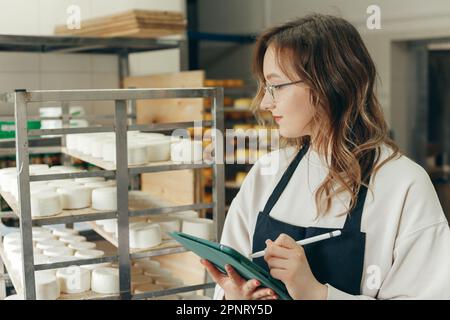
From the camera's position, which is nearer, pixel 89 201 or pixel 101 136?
pixel 89 201

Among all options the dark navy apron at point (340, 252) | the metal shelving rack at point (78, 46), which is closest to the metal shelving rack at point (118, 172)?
the dark navy apron at point (340, 252)

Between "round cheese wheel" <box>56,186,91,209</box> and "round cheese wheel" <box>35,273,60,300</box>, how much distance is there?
208 millimetres

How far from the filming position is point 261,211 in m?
1.41

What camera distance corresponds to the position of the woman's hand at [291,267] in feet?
3.76

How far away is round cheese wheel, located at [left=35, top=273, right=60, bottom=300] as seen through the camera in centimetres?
168

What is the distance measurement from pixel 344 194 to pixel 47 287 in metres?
0.90

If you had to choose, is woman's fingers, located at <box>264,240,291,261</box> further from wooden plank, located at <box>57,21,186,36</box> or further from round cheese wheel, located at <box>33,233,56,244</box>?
wooden plank, located at <box>57,21,186,36</box>

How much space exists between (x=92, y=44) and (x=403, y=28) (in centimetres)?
188

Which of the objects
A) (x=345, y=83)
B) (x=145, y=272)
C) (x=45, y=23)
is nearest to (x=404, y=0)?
(x=45, y=23)

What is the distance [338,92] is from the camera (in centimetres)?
127

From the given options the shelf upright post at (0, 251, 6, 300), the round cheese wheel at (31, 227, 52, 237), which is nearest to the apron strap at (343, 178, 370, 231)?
the round cheese wheel at (31, 227, 52, 237)

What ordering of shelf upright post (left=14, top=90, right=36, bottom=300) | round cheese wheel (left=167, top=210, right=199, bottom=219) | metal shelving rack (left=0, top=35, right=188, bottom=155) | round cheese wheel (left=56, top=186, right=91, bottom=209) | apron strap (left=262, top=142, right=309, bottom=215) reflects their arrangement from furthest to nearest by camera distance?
metal shelving rack (left=0, top=35, right=188, bottom=155)
round cheese wheel (left=167, top=210, right=199, bottom=219)
round cheese wheel (left=56, top=186, right=91, bottom=209)
shelf upright post (left=14, top=90, right=36, bottom=300)
apron strap (left=262, top=142, right=309, bottom=215)

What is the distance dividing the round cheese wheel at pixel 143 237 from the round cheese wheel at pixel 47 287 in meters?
0.25
